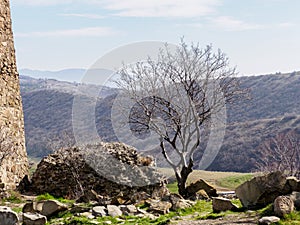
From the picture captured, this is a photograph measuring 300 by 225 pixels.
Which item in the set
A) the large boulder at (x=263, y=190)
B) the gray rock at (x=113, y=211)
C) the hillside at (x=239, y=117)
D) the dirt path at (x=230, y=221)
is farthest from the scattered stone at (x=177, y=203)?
the hillside at (x=239, y=117)

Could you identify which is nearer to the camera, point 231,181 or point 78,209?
point 78,209

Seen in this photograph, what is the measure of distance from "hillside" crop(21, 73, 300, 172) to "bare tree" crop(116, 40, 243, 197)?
2117cm

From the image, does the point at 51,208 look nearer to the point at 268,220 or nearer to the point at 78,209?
the point at 78,209

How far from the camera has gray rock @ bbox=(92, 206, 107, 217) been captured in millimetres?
11172

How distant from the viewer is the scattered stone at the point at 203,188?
1513 cm

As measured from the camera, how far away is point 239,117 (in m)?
80.1

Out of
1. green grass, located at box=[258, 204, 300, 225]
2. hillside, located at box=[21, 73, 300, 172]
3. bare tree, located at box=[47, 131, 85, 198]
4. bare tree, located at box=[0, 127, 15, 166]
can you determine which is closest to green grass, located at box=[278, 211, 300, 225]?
green grass, located at box=[258, 204, 300, 225]

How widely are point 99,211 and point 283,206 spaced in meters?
4.35

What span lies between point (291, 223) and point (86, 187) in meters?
9.36

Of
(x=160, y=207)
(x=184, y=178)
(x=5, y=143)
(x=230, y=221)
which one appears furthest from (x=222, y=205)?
(x=5, y=143)

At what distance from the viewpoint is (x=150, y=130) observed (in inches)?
663

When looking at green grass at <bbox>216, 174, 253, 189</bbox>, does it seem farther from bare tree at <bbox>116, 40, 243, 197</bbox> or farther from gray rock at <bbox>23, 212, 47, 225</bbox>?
gray rock at <bbox>23, 212, 47, 225</bbox>

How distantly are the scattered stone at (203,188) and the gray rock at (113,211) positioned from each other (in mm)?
4072

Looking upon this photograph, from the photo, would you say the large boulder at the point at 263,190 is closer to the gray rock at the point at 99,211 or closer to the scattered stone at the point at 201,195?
the gray rock at the point at 99,211
